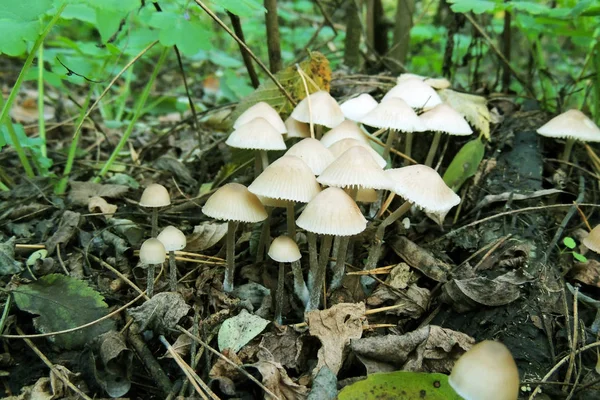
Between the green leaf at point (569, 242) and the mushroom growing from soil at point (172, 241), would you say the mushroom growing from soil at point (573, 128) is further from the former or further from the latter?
the mushroom growing from soil at point (172, 241)

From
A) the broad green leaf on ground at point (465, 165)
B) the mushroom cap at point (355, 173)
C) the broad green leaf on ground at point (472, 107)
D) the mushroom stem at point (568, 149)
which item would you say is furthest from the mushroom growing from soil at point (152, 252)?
the mushroom stem at point (568, 149)

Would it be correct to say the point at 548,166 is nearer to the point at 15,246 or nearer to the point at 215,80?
the point at 15,246

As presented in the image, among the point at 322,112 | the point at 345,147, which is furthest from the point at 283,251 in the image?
the point at 322,112

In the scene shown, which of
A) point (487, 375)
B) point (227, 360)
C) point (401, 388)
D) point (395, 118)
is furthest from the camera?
point (395, 118)

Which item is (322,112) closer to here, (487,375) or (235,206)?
(235,206)

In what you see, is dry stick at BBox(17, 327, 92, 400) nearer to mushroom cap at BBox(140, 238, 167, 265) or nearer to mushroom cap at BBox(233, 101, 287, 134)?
mushroom cap at BBox(140, 238, 167, 265)

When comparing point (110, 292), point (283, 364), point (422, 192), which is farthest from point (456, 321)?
point (110, 292)
